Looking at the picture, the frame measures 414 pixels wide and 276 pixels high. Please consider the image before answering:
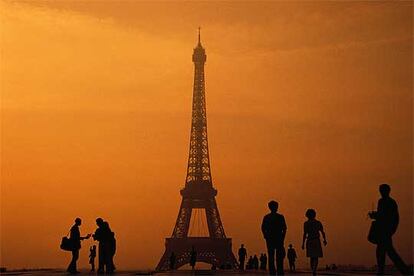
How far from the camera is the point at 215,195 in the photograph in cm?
9731

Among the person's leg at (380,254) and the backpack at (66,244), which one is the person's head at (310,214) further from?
the backpack at (66,244)

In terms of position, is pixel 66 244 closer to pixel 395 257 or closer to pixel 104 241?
pixel 104 241

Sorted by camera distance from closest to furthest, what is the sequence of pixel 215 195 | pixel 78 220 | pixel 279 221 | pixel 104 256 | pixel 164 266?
pixel 279 221 < pixel 78 220 < pixel 104 256 < pixel 164 266 < pixel 215 195

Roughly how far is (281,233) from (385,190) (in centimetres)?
371

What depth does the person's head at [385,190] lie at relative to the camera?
18.3 metres

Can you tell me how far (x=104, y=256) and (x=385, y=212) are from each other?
12.0 metres

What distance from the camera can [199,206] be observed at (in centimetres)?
9675

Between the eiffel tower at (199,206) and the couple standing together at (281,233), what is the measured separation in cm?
6338

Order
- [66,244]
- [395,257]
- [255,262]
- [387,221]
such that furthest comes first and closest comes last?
[255,262] < [66,244] < [395,257] < [387,221]

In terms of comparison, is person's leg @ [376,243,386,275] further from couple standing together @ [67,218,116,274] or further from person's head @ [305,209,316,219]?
couple standing together @ [67,218,116,274]

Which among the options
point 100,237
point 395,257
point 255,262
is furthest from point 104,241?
point 255,262

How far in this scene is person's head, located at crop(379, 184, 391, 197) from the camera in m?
18.3

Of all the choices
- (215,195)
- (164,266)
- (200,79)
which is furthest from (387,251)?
(200,79)

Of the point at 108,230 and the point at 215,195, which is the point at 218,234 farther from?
the point at 108,230
